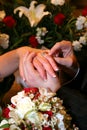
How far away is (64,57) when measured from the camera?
861 mm

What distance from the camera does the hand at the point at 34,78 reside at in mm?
786

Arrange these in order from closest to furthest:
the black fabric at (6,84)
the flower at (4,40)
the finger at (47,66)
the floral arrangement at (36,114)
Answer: the floral arrangement at (36,114) → the finger at (47,66) → the flower at (4,40) → the black fabric at (6,84)

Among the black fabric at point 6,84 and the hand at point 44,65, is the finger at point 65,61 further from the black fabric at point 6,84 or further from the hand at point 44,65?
the black fabric at point 6,84

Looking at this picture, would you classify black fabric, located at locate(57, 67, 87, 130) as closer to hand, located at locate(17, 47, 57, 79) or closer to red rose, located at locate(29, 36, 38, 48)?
hand, located at locate(17, 47, 57, 79)

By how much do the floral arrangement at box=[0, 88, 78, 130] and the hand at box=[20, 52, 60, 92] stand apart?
0.42 ft

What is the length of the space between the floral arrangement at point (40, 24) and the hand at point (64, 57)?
0.50 m

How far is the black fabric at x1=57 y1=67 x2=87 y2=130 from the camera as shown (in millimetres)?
667

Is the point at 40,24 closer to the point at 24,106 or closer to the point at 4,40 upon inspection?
the point at 4,40

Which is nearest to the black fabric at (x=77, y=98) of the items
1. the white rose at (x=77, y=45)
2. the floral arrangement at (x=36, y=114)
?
the floral arrangement at (x=36, y=114)

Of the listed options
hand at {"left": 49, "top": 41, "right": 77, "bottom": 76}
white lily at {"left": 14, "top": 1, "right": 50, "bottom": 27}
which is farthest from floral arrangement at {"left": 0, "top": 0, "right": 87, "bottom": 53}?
hand at {"left": 49, "top": 41, "right": 77, "bottom": 76}

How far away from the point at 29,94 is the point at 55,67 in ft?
0.43

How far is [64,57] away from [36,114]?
0.95 ft

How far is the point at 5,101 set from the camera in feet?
4.75

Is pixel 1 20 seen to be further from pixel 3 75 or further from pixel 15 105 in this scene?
pixel 15 105
